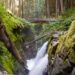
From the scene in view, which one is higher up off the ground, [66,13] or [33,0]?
[33,0]

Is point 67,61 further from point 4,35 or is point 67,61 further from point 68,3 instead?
point 68,3

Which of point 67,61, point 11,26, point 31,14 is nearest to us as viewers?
point 67,61

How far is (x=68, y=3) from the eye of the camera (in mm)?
22125

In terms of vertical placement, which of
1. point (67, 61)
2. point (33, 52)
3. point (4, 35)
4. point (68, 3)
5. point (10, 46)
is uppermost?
point (68, 3)

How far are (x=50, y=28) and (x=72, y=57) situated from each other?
37.4 ft

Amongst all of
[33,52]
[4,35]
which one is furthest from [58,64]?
[33,52]

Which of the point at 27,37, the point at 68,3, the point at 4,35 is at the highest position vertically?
the point at 68,3

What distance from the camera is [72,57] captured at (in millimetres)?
4355

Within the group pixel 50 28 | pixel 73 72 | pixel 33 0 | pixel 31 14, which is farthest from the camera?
pixel 33 0

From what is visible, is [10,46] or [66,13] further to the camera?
[66,13]

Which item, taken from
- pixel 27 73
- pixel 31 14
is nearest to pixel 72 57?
pixel 27 73

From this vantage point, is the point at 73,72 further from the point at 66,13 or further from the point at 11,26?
the point at 66,13

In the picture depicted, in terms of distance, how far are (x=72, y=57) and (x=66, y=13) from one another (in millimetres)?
16618

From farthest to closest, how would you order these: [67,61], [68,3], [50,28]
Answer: [68,3], [50,28], [67,61]
